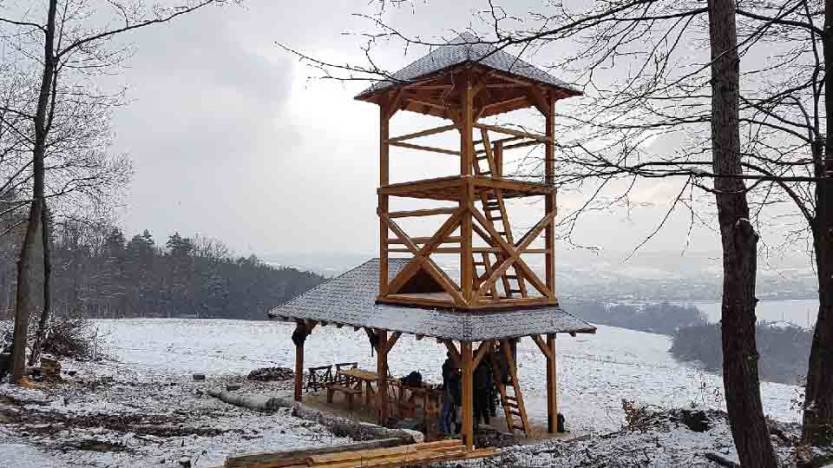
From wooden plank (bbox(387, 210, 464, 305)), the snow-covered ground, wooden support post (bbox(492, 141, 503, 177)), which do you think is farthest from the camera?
wooden support post (bbox(492, 141, 503, 177))

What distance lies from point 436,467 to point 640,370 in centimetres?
1673

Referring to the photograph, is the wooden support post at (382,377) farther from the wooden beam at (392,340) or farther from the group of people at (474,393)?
the group of people at (474,393)

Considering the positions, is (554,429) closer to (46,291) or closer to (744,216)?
(744,216)

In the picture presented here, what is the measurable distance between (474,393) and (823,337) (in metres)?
6.30

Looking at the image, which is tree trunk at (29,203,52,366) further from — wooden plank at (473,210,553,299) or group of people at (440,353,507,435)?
wooden plank at (473,210,553,299)

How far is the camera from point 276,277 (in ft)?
184

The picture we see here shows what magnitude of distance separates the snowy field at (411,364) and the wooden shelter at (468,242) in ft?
8.83

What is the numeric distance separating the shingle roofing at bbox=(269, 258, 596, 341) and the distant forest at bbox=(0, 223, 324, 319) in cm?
3716

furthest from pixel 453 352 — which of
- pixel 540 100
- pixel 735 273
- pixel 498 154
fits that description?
pixel 735 273

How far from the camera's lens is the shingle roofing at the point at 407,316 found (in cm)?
949

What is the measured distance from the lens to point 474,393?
1148 centimetres

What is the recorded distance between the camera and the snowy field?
1417 centimetres

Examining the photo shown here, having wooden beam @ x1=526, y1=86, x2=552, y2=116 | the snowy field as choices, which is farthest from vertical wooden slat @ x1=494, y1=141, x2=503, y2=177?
the snowy field

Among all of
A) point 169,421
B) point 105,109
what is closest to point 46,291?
point 105,109
